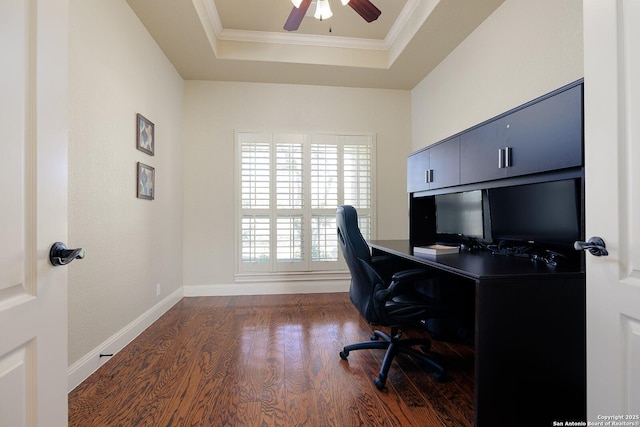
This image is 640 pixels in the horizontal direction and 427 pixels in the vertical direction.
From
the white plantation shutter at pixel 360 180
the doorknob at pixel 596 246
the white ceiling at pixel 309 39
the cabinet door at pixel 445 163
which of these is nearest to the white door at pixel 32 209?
the doorknob at pixel 596 246

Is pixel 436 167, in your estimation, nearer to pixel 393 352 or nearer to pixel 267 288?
pixel 393 352

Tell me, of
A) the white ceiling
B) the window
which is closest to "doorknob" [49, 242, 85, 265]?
the white ceiling

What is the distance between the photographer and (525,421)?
133cm

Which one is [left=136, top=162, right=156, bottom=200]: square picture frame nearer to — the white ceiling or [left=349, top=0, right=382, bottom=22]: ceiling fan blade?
the white ceiling

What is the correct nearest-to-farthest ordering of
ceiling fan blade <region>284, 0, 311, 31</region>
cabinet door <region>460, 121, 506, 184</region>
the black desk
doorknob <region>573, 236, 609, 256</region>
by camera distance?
1. doorknob <region>573, 236, 609, 256</region>
2. the black desk
3. cabinet door <region>460, 121, 506, 184</region>
4. ceiling fan blade <region>284, 0, 311, 31</region>

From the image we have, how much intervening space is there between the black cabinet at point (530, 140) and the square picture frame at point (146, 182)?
2716mm

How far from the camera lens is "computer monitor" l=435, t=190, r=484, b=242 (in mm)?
2348

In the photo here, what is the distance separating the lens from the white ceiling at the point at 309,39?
105 inches

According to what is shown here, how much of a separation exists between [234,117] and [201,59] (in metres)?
0.76

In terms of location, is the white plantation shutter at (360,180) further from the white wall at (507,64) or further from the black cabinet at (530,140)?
the black cabinet at (530,140)

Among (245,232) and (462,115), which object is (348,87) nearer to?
(462,115)

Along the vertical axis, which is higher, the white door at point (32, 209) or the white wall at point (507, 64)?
the white wall at point (507, 64)

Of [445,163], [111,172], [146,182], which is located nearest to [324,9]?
[445,163]

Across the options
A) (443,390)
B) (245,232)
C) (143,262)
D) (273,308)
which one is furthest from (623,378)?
(245,232)
